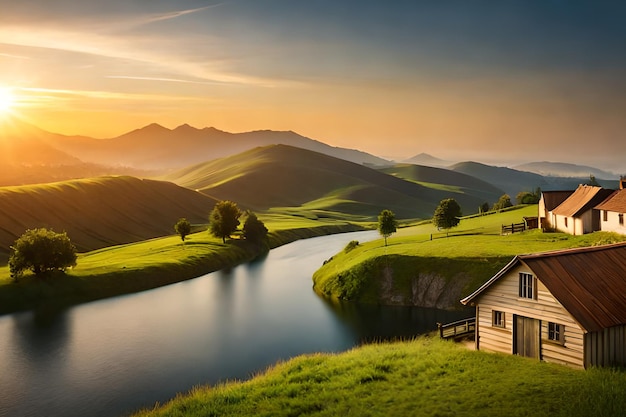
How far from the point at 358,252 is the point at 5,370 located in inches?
2243

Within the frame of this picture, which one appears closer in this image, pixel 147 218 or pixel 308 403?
pixel 308 403

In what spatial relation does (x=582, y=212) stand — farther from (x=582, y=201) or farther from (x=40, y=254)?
(x=40, y=254)

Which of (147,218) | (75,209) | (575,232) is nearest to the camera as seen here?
(575,232)

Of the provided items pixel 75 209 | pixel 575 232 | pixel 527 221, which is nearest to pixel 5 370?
pixel 575 232

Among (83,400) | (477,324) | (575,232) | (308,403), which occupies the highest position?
(575,232)

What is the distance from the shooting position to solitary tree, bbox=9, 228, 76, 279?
8388cm

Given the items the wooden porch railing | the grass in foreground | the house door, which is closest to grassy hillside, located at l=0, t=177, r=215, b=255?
the grass in foreground

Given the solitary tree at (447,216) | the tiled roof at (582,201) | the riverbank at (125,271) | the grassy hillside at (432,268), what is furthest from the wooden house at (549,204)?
the riverbank at (125,271)

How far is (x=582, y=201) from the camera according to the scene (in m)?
81.4

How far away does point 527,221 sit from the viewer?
9956 cm

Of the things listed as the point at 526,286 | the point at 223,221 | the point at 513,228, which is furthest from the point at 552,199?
the point at 223,221

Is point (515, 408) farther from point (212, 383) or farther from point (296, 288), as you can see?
point (296, 288)

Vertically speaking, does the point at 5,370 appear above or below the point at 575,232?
below

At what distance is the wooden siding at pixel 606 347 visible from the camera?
32000 millimetres
